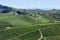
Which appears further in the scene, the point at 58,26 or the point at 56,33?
the point at 58,26

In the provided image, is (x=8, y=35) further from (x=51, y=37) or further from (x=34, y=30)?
(x=51, y=37)

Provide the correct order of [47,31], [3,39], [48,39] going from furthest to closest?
[47,31]
[3,39]
[48,39]

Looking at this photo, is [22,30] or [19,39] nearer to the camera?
[19,39]

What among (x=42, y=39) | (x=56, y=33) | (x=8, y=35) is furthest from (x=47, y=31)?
(x=8, y=35)

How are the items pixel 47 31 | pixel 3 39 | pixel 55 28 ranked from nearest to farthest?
pixel 3 39
pixel 47 31
pixel 55 28

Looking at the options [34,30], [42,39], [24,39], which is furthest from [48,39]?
[34,30]

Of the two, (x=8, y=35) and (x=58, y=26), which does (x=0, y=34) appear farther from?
(x=58, y=26)

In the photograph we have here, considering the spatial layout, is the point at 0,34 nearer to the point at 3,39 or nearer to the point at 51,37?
the point at 3,39

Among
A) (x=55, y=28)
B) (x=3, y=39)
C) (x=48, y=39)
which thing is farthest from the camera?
(x=55, y=28)
